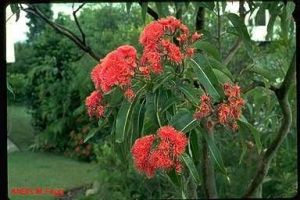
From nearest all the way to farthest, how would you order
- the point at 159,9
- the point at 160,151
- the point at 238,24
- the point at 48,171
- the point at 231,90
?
1. the point at 160,151
2. the point at 231,90
3. the point at 238,24
4. the point at 159,9
5. the point at 48,171

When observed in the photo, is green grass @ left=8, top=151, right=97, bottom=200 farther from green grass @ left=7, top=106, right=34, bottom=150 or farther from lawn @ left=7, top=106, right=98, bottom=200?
green grass @ left=7, top=106, right=34, bottom=150

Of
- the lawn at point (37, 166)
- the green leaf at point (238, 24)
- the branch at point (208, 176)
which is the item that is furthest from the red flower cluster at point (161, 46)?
the lawn at point (37, 166)

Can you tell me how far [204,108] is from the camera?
2.66ft

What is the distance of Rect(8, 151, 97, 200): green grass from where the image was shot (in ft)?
8.71

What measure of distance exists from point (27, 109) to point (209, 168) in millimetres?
2144

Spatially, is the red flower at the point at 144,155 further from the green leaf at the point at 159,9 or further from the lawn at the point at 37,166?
the lawn at the point at 37,166

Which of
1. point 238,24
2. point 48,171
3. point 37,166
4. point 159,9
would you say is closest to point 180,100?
point 238,24

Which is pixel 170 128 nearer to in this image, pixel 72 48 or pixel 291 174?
pixel 291 174

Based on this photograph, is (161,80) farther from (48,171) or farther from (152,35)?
(48,171)

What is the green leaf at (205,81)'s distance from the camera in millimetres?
796

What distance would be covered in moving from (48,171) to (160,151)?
89.8 inches

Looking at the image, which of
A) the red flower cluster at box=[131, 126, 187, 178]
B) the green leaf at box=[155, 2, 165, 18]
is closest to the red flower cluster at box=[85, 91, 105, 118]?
the red flower cluster at box=[131, 126, 187, 178]

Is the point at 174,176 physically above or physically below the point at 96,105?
below

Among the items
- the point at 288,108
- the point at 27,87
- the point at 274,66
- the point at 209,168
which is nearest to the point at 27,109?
the point at 27,87
